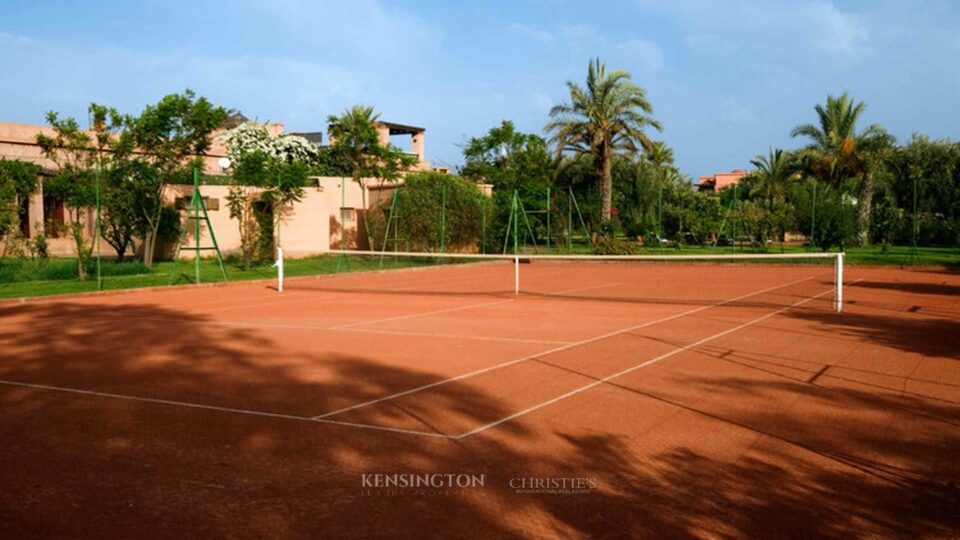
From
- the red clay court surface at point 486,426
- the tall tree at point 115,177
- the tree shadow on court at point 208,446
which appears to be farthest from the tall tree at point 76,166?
the tree shadow on court at point 208,446

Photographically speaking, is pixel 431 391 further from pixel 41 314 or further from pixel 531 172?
pixel 531 172

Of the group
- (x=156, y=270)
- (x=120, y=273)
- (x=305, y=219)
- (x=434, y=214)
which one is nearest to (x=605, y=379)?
(x=120, y=273)

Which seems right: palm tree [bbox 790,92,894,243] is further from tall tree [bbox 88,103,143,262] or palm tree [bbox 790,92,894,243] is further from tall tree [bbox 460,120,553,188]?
tall tree [bbox 88,103,143,262]

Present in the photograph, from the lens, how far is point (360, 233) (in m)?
36.1

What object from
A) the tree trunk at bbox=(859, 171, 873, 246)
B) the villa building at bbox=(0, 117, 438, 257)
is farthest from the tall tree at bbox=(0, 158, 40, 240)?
the tree trunk at bbox=(859, 171, 873, 246)

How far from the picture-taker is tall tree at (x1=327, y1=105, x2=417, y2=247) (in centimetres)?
3519

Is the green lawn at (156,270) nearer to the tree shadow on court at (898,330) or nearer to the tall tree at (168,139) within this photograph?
the tall tree at (168,139)

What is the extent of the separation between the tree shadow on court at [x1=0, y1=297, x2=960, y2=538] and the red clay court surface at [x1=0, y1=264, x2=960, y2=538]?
2cm

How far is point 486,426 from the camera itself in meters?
6.88

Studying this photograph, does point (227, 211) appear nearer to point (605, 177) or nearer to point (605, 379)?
point (605, 177)

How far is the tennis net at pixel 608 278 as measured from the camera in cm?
1822

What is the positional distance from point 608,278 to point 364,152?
16813 millimetres

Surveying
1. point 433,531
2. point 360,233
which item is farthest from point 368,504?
point 360,233

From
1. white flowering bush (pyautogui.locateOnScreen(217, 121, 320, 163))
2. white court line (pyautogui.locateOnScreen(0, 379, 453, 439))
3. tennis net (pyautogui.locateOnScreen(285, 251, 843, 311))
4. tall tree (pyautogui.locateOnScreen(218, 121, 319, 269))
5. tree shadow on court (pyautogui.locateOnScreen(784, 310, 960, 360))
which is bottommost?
white court line (pyautogui.locateOnScreen(0, 379, 453, 439))
